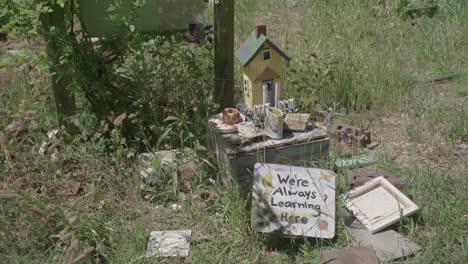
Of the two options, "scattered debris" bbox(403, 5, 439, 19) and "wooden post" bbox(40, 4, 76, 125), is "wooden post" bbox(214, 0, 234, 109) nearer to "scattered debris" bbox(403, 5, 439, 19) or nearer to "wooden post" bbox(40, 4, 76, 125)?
"wooden post" bbox(40, 4, 76, 125)

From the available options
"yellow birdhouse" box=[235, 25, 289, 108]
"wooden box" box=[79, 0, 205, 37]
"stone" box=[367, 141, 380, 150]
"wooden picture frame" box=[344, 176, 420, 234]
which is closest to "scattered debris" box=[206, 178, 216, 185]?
"yellow birdhouse" box=[235, 25, 289, 108]

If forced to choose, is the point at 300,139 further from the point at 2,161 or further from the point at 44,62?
the point at 2,161

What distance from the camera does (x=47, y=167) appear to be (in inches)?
125

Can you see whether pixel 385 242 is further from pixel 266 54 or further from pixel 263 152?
pixel 266 54

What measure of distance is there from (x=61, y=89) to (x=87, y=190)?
86cm

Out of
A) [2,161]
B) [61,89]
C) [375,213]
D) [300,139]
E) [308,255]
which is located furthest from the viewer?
[61,89]

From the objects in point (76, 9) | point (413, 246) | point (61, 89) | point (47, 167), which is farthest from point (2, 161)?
point (413, 246)

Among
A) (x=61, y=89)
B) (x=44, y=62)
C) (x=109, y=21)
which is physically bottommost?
(x=61, y=89)

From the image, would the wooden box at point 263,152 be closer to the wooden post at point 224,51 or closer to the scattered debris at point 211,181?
the scattered debris at point 211,181

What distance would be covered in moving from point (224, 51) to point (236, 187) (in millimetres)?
1112

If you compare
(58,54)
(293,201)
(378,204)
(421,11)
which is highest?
(421,11)

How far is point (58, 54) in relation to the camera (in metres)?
3.36

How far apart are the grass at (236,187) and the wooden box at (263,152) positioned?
0.14 metres

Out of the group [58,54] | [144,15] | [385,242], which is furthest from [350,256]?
[58,54]
